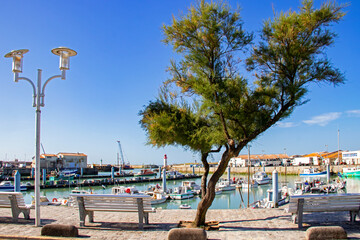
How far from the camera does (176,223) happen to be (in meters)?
9.21

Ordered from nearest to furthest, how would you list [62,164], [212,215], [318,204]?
[318,204] < [212,215] < [62,164]

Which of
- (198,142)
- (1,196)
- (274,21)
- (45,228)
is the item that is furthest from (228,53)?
(1,196)

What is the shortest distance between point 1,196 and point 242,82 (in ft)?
26.5

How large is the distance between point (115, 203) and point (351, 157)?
97.6m

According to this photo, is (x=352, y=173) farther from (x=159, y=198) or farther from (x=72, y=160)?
(x=72, y=160)

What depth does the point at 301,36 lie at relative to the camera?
8516 mm

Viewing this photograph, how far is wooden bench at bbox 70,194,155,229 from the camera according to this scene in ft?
27.5

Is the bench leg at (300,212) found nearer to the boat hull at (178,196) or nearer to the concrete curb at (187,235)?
the concrete curb at (187,235)

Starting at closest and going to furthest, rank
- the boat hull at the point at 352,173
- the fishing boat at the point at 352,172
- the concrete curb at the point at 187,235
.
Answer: the concrete curb at the point at 187,235
the boat hull at the point at 352,173
the fishing boat at the point at 352,172

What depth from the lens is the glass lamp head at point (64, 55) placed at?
8625 mm

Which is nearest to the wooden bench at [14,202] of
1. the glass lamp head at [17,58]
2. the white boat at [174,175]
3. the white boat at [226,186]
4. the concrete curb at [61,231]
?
the concrete curb at [61,231]

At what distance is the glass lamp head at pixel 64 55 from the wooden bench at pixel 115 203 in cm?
364

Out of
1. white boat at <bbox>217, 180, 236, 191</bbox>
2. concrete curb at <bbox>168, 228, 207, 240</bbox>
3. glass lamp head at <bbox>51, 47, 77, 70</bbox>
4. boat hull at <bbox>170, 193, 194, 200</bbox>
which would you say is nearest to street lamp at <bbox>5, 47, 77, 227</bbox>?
glass lamp head at <bbox>51, 47, 77, 70</bbox>

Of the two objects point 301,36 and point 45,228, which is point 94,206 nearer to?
point 45,228
